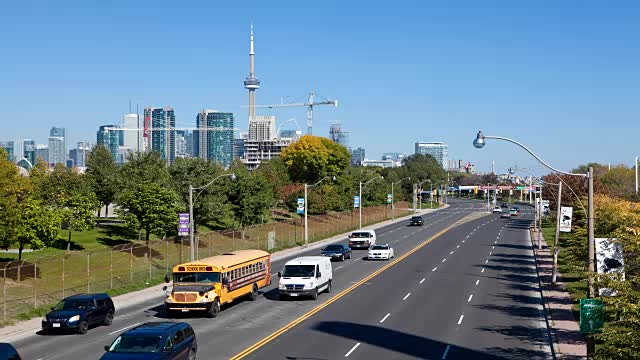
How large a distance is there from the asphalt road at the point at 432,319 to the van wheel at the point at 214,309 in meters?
4.40

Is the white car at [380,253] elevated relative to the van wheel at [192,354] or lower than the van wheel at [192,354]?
lower

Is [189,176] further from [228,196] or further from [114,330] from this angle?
[114,330]

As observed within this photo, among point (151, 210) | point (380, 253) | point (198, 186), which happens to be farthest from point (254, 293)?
point (198, 186)

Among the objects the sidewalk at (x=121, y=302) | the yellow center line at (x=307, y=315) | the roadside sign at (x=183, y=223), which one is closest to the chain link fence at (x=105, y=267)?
the sidewalk at (x=121, y=302)

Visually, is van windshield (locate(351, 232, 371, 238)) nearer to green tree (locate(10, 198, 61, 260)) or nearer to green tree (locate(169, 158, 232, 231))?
green tree (locate(169, 158, 232, 231))

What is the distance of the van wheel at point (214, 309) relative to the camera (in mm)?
Result: 33156

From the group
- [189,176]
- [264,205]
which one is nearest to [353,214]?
[264,205]

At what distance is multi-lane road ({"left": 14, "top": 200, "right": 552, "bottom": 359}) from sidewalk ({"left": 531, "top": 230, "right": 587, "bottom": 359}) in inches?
21.9

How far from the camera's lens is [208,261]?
35375 mm

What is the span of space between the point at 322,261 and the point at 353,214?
7090 centimetres

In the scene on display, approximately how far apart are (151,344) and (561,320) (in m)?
19.8

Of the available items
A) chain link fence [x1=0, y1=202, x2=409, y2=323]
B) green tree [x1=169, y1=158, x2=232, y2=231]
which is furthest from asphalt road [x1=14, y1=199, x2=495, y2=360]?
green tree [x1=169, y1=158, x2=232, y2=231]

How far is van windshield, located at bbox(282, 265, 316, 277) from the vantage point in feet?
128

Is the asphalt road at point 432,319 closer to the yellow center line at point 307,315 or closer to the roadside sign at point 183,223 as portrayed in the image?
the yellow center line at point 307,315
